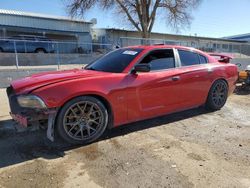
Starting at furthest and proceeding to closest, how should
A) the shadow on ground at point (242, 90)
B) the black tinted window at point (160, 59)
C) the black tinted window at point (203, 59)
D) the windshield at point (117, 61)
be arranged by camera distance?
the shadow on ground at point (242, 90)
the black tinted window at point (203, 59)
the black tinted window at point (160, 59)
the windshield at point (117, 61)

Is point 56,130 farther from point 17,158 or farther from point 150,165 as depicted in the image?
point 150,165

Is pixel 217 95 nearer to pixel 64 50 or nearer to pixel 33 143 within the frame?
pixel 33 143

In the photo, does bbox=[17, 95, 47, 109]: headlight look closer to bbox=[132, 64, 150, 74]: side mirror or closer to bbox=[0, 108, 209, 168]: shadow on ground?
bbox=[0, 108, 209, 168]: shadow on ground

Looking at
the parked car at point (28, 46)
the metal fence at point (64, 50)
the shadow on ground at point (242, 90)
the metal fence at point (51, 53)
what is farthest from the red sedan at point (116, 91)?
the parked car at point (28, 46)

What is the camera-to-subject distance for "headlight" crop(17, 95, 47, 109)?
3.33 m

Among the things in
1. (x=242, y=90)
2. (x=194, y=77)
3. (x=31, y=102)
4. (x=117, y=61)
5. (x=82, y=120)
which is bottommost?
(x=242, y=90)

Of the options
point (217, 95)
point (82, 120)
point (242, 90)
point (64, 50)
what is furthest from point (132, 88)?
point (64, 50)

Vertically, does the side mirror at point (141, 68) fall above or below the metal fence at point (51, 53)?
below

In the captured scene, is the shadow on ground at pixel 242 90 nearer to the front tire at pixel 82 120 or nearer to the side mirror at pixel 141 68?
the side mirror at pixel 141 68

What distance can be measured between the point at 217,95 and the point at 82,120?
3.30 meters

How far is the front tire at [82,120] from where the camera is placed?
3521 mm

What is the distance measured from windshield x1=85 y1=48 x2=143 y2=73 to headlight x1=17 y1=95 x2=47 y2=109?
138 centimetres

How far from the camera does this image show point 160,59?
4.61 meters

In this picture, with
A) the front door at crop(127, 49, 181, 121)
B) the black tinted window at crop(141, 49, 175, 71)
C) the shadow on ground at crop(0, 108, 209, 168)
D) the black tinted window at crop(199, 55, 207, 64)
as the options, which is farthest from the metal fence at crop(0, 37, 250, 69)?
the shadow on ground at crop(0, 108, 209, 168)
